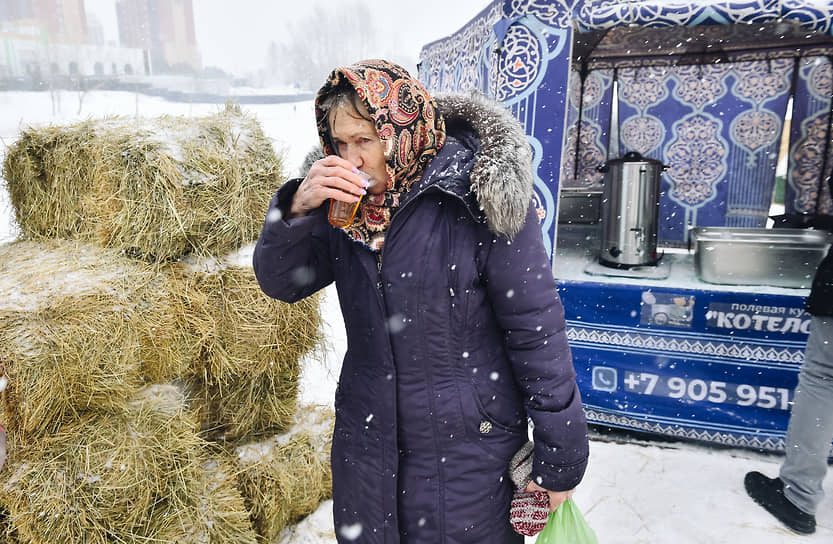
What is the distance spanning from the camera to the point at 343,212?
132 centimetres

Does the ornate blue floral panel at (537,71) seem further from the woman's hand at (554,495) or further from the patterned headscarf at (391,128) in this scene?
the woman's hand at (554,495)

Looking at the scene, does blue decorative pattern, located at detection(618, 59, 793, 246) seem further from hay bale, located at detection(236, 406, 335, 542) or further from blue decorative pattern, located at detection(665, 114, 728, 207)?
hay bale, located at detection(236, 406, 335, 542)

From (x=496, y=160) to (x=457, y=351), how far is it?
1.73 feet

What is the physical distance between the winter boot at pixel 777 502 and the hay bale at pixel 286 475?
258 centimetres

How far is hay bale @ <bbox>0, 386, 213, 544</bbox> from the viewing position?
1930mm

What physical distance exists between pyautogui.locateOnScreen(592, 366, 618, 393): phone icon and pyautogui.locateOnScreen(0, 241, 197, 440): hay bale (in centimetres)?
278

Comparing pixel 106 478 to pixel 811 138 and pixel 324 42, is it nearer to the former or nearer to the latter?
pixel 811 138

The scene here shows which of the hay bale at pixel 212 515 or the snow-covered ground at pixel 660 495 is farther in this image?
the snow-covered ground at pixel 660 495

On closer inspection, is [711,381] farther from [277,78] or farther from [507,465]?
[277,78]

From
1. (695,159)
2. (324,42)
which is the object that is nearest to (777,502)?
(695,159)

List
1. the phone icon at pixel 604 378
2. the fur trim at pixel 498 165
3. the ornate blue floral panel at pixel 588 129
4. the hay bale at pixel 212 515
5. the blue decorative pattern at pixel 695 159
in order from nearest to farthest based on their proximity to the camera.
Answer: the fur trim at pixel 498 165 → the hay bale at pixel 212 515 → the phone icon at pixel 604 378 → the blue decorative pattern at pixel 695 159 → the ornate blue floral panel at pixel 588 129

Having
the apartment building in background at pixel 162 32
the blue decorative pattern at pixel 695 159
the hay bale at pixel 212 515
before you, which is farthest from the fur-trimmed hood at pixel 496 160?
the apartment building in background at pixel 162 32

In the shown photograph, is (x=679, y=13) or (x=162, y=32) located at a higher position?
(x=162, y=32)

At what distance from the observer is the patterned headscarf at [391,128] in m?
1.31
